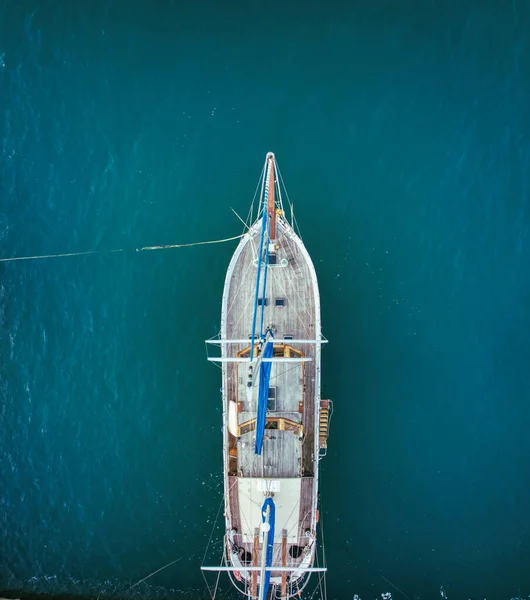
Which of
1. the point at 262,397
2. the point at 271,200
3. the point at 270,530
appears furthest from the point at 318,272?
the point at 270,530

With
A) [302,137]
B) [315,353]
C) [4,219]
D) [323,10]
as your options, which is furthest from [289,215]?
[4,219]

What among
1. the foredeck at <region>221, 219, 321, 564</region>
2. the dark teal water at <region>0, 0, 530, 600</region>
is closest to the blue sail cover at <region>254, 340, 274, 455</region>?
the foredeck at <region>221, 219, 321, 564</region>

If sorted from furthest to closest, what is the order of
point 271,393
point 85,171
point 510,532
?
point 85,171 < point 510,532 < point 271,393

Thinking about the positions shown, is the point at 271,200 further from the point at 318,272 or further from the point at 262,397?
the point at 262,397

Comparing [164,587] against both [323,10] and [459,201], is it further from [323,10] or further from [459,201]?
[323,10]

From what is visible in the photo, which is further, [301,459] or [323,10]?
[323,10]
